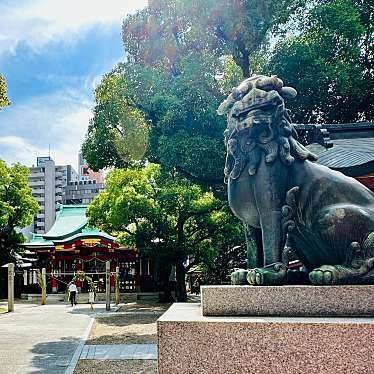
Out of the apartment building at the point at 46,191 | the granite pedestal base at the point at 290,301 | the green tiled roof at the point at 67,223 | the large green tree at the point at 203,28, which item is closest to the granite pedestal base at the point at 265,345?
the granite pedestal base at the point at 290,301

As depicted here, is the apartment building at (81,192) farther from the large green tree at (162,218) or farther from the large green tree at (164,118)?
the large green tree at (164,118)

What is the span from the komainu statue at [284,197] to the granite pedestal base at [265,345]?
0.43 m

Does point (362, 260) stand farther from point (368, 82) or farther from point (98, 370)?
point (368, 82)

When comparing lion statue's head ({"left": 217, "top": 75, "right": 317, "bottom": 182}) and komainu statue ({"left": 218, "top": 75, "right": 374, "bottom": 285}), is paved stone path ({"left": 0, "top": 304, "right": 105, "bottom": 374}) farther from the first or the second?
lion statue's head ({"left": 217, "top": 75, "right": 317, "bottom": 182})

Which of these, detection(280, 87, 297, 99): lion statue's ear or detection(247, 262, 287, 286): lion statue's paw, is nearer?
detection(247, 262, 287, 286): lion statue's paw

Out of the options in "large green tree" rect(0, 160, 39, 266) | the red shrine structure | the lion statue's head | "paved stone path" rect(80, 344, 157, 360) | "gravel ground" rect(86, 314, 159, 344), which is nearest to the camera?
the lion statue's head

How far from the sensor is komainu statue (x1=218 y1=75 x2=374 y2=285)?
3.17 metres

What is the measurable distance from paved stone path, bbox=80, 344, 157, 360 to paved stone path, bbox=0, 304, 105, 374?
0.34 meters

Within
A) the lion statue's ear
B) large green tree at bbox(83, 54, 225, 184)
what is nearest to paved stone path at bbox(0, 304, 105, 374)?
large green tree at bbox(83, 54, 225, 184)

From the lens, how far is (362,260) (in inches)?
121

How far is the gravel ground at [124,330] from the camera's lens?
1180cm

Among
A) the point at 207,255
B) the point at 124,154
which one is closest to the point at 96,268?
the point at 207,255

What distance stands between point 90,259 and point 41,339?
1626 cm

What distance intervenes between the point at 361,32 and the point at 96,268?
2202 cm
